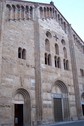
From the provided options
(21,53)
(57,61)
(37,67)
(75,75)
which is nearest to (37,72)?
(37,67)

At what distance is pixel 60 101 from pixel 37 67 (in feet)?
15.0

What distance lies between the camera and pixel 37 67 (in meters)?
15.4

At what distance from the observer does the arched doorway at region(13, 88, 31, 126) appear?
539 inches

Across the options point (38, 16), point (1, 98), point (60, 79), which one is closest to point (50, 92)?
point (60, 79)

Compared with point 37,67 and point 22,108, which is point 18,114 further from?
point 37,67

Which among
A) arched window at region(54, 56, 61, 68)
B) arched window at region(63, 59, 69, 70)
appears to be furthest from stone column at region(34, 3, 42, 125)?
arched window at region(63, 59, 69, 70)

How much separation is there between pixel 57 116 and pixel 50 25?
9745 millimetres

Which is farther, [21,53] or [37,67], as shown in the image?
[37,67]

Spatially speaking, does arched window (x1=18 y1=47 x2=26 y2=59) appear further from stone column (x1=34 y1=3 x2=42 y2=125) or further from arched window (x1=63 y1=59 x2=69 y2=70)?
arched window (x1=63 y1=59 x2=69 y2=70)

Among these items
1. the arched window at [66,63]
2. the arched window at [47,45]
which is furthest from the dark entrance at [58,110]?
the arched window at [47,45]

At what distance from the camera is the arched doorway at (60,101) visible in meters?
16.3

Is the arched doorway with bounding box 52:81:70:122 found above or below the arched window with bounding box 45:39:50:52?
below

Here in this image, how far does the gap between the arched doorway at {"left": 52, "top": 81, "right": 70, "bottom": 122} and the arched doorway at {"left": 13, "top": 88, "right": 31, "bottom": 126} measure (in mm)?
3214

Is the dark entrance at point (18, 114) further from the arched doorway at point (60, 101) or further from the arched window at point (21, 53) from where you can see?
the arched window at point (21, 53)
